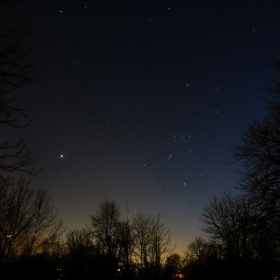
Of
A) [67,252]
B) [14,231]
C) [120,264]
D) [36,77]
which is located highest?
[67,252]

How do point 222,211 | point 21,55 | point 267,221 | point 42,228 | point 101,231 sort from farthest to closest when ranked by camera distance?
point 101,231, point 222,211, point 42,228, point 267,221, point 21,55

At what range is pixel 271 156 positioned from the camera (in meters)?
12.5

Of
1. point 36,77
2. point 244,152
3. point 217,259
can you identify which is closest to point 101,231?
point 217,259

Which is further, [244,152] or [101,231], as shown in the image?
[101,231]

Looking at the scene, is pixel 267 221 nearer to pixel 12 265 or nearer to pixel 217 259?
pixel 12 265

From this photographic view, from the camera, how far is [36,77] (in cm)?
526

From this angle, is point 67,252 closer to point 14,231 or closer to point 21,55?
point 14,231

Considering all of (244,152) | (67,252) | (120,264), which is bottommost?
(244,152)

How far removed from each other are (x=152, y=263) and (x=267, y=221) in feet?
62.2

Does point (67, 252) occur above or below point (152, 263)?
above

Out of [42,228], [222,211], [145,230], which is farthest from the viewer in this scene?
[145,230]

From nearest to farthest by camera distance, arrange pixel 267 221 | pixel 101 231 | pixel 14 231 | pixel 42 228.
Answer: pixel 267 221
pixel 14 231
pixel 42 228
pixel 101 231

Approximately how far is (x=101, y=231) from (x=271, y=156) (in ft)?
85.2

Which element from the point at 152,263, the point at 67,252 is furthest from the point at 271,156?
the point at 67,252
